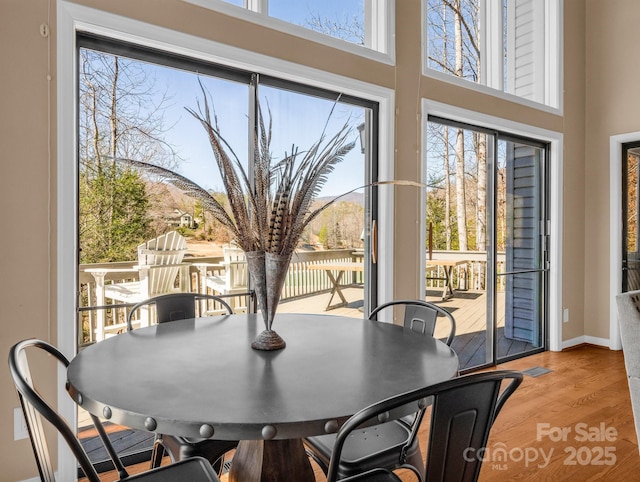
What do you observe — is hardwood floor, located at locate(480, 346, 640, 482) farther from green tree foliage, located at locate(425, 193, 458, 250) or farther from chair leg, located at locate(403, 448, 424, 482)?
green tree foliage, located at locate(425, 193, 458, 250)

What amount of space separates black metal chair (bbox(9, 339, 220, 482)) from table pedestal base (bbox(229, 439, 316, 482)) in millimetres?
247

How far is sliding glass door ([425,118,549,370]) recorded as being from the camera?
148 inches

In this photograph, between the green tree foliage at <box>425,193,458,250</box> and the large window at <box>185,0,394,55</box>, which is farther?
the green tree foliage at <box>425,193,458,250</box>

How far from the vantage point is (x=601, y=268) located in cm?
480

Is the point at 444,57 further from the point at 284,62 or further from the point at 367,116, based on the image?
the point at 284,62

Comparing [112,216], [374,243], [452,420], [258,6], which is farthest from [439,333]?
[452,420]

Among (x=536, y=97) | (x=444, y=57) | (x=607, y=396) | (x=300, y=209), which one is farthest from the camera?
(x=536, y=97)

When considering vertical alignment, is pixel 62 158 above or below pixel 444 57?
below

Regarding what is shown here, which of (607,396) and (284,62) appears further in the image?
(607,396)

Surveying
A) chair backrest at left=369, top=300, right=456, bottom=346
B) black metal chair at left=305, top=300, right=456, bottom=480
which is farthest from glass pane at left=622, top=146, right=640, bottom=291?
black metal chair at left=305, top=300, right=456, bottom=480

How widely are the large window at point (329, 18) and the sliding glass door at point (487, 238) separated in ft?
2.82

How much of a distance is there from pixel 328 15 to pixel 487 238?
2408 millimetres
